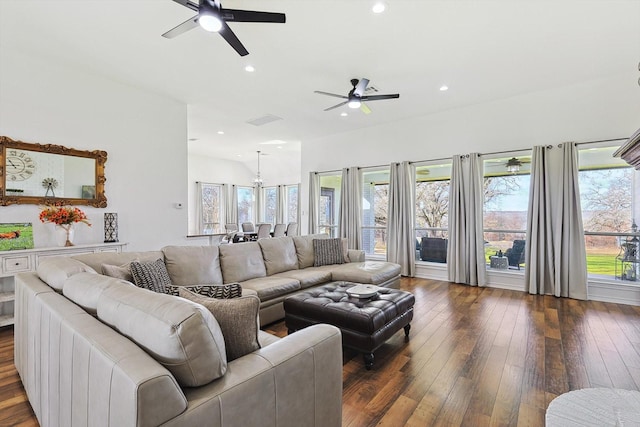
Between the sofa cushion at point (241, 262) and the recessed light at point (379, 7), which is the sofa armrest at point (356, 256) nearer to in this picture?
the sofa cushion at point (241, 262)

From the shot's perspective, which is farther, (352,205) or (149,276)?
(352,205)

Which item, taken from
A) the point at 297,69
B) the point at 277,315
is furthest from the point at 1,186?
the point at 297,69

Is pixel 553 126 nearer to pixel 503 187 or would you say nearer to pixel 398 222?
pixel 503 187

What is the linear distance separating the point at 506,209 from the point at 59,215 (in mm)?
6444

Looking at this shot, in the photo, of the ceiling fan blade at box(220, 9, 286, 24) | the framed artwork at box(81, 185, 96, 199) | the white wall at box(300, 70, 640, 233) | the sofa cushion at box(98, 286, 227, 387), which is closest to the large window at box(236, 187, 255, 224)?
the white wall at box(300, 70, 640, 233)

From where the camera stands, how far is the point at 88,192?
162 inches

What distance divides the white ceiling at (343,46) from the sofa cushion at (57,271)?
2.29 meters

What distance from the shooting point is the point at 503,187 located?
5180 mm

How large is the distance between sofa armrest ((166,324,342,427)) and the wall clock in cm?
411

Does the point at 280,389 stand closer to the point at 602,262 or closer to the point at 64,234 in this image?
the point at 64,234

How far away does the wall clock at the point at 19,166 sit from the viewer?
11.6 feet

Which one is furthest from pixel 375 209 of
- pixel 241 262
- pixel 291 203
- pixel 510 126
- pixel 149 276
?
pixel 149 276

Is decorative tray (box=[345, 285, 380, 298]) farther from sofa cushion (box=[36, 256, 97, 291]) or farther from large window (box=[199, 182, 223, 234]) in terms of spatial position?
large window (box=[199, 182, 223, 234])

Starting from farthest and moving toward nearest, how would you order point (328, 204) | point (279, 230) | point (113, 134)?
1. point (279, 230)
2. point (328, 204)
3. point (113, 134)
